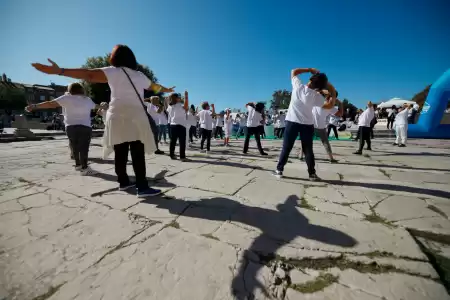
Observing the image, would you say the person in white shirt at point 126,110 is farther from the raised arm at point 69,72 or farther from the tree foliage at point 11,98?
the tree foliage at point 11,98

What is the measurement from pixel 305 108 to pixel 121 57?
2.58m

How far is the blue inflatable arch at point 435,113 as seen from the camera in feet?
33.3

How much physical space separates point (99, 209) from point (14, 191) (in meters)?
1.48

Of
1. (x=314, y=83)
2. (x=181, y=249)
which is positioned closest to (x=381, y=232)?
(x=181, y=249)

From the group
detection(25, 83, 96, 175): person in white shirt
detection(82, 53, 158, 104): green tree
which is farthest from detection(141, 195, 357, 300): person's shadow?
detection(82, 53, 158, 104): green tree

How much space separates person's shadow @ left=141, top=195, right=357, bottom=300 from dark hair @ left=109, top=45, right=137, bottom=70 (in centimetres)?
152

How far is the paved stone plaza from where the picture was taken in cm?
102

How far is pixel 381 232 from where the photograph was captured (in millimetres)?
1530

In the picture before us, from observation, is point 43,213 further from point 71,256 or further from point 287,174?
point 287,174

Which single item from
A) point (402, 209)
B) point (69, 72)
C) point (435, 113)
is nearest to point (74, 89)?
point (69, 72)

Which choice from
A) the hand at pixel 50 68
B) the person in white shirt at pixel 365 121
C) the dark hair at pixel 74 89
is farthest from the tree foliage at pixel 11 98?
the person in white shirt at pixel 365 121

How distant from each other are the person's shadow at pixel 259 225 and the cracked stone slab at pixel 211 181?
0.40 metres

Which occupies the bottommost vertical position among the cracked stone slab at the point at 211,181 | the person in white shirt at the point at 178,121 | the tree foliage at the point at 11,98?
the cracked stone slab at the point at 211,181

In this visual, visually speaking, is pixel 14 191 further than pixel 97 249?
Yes
